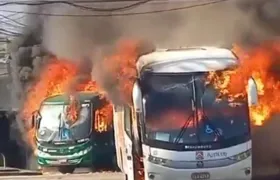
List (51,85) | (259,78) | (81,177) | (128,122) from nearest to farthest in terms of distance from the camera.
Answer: (128,122)
(81,177)
(259,78)
(51,85)

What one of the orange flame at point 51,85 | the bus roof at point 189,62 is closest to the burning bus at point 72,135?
the orange flame at point 51,85

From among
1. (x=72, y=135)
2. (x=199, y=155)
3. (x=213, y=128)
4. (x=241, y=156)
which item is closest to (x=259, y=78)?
(x=213, y=128)

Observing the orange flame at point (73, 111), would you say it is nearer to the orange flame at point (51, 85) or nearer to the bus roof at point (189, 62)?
the orange flame at point (51, 85)

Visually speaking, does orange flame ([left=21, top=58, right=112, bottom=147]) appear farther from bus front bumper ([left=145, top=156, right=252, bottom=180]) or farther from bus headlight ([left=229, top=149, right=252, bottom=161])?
bus headlight ([left=229, top=149, right=252, bottom=161])

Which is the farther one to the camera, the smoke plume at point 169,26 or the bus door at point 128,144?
the smoke plume at point 169,26

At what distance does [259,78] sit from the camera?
16.8 meters

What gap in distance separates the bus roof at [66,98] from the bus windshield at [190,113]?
3451 millimetres

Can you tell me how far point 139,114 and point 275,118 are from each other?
13.5ft

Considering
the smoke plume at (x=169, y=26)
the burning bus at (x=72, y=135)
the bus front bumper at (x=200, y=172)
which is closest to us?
the bus front bumper at (x=200, y=172)

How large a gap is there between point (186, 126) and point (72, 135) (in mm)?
3719

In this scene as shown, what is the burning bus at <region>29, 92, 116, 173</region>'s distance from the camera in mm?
16234

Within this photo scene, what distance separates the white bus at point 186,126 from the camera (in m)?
13.0

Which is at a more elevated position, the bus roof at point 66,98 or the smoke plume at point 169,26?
the smoke plume at point 169,26

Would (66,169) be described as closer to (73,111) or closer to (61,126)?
(61,126)
